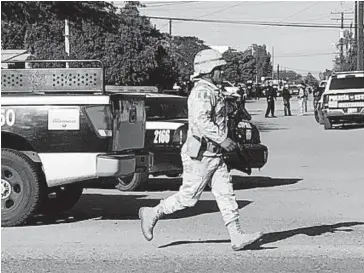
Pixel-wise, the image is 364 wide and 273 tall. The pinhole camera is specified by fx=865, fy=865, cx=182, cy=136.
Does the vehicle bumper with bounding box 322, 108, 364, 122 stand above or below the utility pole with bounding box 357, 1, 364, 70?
below

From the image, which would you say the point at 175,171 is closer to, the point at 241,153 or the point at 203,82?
the point at 241,153

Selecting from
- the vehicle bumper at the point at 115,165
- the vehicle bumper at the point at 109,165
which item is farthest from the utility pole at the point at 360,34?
the vehicle bumper at the point at 109,165

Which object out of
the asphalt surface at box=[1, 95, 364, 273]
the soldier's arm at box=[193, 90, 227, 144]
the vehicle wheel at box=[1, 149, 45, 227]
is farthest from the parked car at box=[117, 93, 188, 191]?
the soldier's arm at box=[193, 90, 227, 144]

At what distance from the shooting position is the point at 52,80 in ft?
31.8

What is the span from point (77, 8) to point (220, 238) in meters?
15.2

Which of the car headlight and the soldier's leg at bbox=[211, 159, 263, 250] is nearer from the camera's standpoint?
the soldier's leg at bbox=[211, 159, 263, 250]

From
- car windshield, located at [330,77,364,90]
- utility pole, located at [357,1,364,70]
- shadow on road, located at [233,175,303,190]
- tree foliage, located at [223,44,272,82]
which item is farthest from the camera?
tree foliage, located at [223,44,272,82]

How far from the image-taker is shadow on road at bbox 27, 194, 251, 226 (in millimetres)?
9984

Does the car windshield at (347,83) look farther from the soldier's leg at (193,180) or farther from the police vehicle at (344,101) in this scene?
the soldier's leg at (193,180)

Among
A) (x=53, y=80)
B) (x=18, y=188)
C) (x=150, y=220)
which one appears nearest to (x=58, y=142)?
(x=18, y=188)

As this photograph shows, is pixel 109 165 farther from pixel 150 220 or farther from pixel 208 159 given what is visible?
pixel 208 159

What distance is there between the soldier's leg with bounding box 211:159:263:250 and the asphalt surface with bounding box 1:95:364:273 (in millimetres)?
118

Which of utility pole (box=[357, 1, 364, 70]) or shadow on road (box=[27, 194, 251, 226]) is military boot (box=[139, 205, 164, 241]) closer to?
shadow on road (box=[27, 194, 251, 226])

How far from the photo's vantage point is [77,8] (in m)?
22.8
